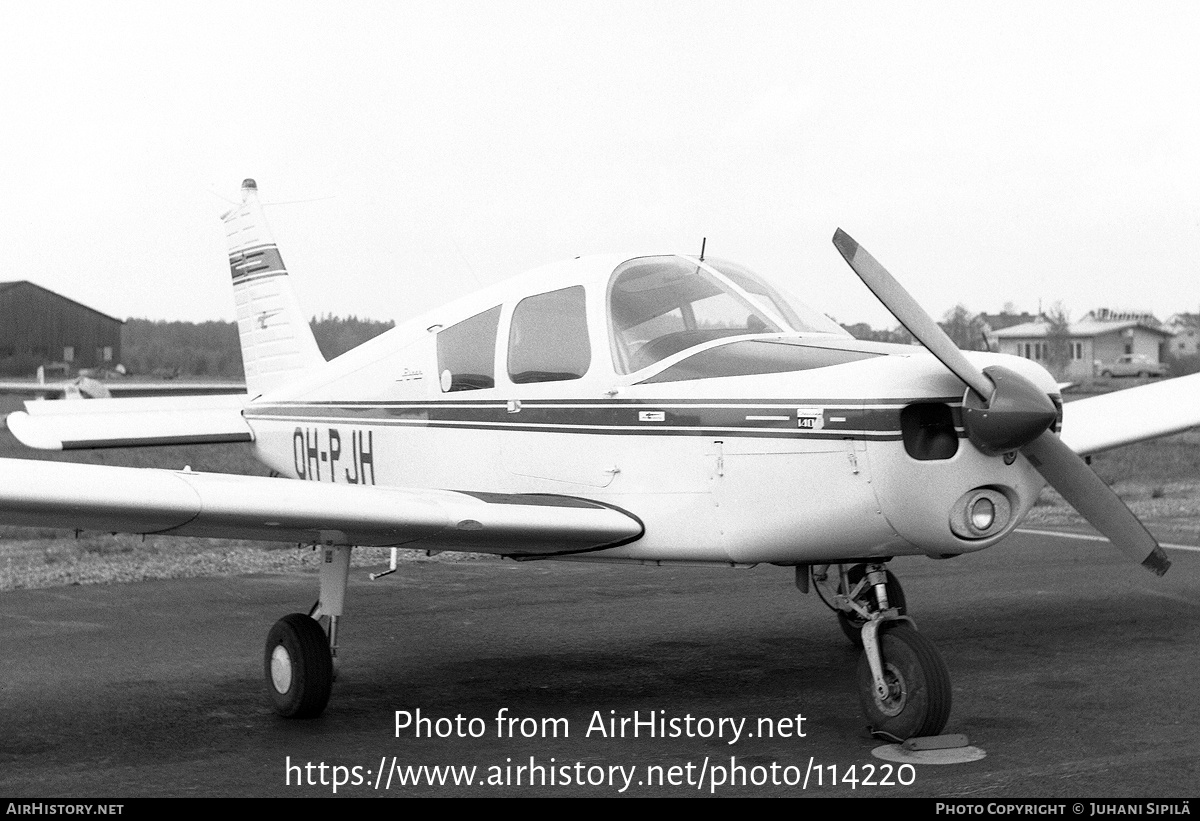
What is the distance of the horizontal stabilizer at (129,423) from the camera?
28.3 feet

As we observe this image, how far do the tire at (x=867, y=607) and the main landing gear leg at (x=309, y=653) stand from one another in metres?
2.47

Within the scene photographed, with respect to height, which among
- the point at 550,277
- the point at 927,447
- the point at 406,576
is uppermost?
the point at 550,277

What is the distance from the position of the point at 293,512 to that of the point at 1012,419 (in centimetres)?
305

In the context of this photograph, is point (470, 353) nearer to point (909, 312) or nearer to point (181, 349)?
point (909, 312)

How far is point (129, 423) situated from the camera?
914cm

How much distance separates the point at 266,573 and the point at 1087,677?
6521 millimetres

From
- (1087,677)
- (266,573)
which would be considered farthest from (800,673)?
(266,573)

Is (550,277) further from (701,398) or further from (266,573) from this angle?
(266,573)

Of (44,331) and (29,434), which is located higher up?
(44,331)

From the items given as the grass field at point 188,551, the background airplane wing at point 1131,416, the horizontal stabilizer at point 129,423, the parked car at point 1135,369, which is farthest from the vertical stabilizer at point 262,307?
the parked car at point 1135,369

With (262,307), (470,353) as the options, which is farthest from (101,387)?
(470,353)

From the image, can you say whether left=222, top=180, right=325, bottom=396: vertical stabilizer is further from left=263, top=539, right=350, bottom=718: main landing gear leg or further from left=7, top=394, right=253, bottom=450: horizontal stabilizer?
left=263, top=539, right=350, bottom=718: main landing gear leg

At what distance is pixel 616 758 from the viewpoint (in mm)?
5242
